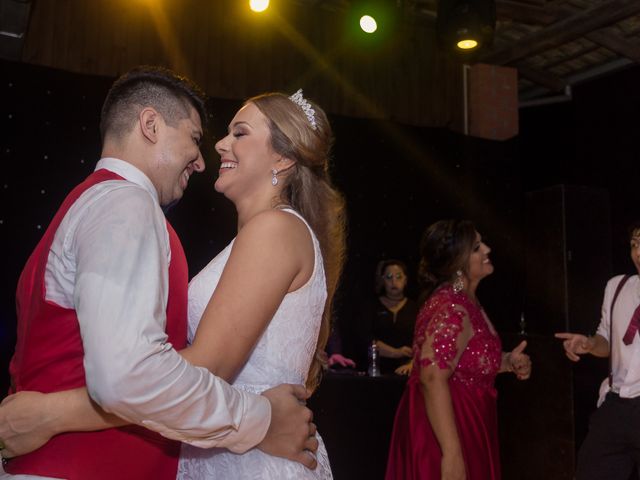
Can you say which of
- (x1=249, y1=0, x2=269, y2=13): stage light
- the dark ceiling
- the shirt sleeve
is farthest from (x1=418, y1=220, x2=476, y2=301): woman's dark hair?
(x1=249, y1=0, x2=269, y2=13): stage light

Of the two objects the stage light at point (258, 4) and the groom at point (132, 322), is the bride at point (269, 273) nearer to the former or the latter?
the groom at point (132, 322)

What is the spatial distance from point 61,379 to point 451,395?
1.97 m

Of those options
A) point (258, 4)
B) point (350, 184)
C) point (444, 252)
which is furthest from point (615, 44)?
point (444, 252)

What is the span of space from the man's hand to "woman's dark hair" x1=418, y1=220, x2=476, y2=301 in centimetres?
222

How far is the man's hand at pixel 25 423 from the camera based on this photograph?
1068 millimetres

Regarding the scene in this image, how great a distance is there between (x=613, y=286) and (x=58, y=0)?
16.2 ft

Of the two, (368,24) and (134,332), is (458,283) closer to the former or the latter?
(134,332)

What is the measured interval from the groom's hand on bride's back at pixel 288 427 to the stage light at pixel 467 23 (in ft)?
12.8

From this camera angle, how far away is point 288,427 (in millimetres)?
1324

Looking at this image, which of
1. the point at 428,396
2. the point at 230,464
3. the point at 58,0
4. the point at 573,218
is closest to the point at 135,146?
the point at 230,464

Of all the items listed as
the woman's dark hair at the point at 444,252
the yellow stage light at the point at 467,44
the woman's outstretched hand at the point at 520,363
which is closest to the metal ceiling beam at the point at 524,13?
the yellow stage light at the point at 467,44

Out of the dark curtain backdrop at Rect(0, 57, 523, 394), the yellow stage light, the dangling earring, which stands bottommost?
the dangling earring

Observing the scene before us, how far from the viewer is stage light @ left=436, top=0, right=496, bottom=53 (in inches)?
185

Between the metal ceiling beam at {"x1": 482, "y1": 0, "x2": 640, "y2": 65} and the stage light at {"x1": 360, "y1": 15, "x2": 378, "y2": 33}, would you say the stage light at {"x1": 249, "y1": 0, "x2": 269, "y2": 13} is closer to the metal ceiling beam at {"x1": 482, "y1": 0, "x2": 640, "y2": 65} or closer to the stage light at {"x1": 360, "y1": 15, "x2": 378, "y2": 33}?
the stage light at {"x1": 360, "y1": 15, "x2": 378, "y2": 33}
